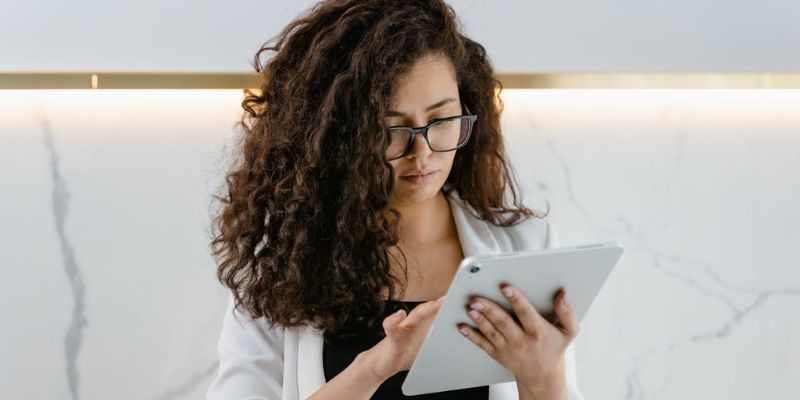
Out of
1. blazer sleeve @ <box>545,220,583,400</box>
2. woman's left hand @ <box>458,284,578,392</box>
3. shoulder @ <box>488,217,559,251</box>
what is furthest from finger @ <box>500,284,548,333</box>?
shoulder @ <box>488,217,559,251</box>

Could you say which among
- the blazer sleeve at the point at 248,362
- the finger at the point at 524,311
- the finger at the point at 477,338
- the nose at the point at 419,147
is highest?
the nose at the point at 419,147

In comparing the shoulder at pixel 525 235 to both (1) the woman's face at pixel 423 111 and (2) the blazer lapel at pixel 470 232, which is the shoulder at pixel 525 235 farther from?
(1) the woman's face at pixel 423 111

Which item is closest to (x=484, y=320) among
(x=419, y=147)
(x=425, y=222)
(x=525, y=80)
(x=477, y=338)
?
(x=477, y=338)

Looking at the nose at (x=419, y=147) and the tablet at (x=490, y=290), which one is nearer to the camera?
the tablet at (x=490, y=290)

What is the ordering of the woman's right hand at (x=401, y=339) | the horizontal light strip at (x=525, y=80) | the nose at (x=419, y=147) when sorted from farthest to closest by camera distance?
the horizontal light strip at (x=525, y=80) → the nose at (x=419, y=147) → the woman's right hand at (x=401, y=339)

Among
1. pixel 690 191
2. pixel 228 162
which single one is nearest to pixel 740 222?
pixel 690 191

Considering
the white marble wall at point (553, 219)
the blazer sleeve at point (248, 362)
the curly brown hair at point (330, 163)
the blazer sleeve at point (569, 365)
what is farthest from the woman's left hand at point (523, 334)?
the white marble wall at point (553, 219)

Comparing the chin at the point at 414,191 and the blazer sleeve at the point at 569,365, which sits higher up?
the chin at the point at 414,191

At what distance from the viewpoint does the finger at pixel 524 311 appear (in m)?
1.06

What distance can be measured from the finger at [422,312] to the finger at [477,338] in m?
0.04

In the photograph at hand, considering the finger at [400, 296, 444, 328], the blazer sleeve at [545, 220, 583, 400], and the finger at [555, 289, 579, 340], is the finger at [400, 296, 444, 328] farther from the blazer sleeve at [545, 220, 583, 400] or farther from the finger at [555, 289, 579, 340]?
the blazer sleeve at [545, 220, 583, 400]

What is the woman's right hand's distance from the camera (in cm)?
114

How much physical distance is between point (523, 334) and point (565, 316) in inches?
1.9

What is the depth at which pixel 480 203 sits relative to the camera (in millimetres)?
1470
